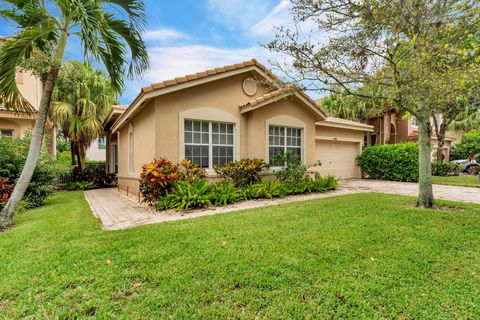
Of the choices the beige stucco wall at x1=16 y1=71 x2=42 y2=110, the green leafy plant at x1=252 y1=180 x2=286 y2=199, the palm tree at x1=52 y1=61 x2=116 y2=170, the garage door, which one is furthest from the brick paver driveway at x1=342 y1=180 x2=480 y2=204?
the beige stucco wall at x1=16 y1=71 x2=42 y2=110

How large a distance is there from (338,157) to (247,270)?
14900 mm

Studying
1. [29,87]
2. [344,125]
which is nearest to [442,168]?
[344,125]

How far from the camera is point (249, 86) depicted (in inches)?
432

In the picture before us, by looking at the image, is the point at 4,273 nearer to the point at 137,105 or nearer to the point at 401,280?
the point at 401,280

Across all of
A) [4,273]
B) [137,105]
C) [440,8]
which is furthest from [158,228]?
[440,8]

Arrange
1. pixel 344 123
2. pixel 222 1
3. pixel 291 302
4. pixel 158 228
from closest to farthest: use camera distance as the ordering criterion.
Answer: pixel 291 302 → pixel 158 228 → pixel 222 1 → pixel 344 123

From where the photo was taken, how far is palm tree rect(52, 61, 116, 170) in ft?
48.7

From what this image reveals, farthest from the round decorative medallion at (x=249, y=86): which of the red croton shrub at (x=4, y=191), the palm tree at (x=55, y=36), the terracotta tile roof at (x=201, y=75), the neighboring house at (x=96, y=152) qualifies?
the neighboring house at (x=96, y=152)

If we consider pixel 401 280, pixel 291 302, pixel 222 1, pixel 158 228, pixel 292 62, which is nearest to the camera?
pixel 291 302

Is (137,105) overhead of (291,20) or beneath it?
beneath

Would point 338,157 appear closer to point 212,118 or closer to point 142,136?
point 212,118

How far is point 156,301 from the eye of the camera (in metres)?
2.93

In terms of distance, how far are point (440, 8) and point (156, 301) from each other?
8837 mm

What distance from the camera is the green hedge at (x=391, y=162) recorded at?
50.2 ft
